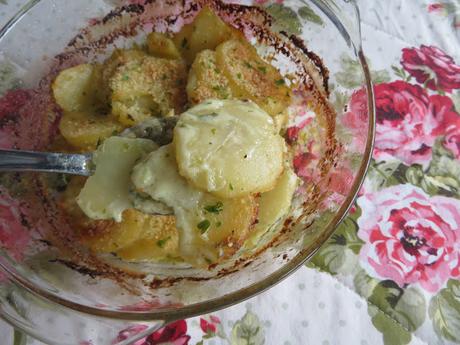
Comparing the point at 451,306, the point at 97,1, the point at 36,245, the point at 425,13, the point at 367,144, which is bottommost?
the point at 451,306

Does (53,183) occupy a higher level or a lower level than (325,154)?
higher

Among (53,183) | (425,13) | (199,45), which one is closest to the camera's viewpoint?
(53,183)

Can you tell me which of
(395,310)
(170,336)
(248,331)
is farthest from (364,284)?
(170,336)

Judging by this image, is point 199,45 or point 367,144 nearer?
point 367,144

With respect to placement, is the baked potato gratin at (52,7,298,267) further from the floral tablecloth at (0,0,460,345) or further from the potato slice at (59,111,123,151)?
the floral tablecloth at (0,0,460,345)

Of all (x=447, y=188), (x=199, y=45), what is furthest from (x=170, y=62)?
(x=447, y=188)

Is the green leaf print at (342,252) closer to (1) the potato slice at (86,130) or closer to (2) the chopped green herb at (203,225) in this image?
(2) the chopped green herb at (203,225)

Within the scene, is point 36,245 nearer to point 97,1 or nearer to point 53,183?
point 53,183
